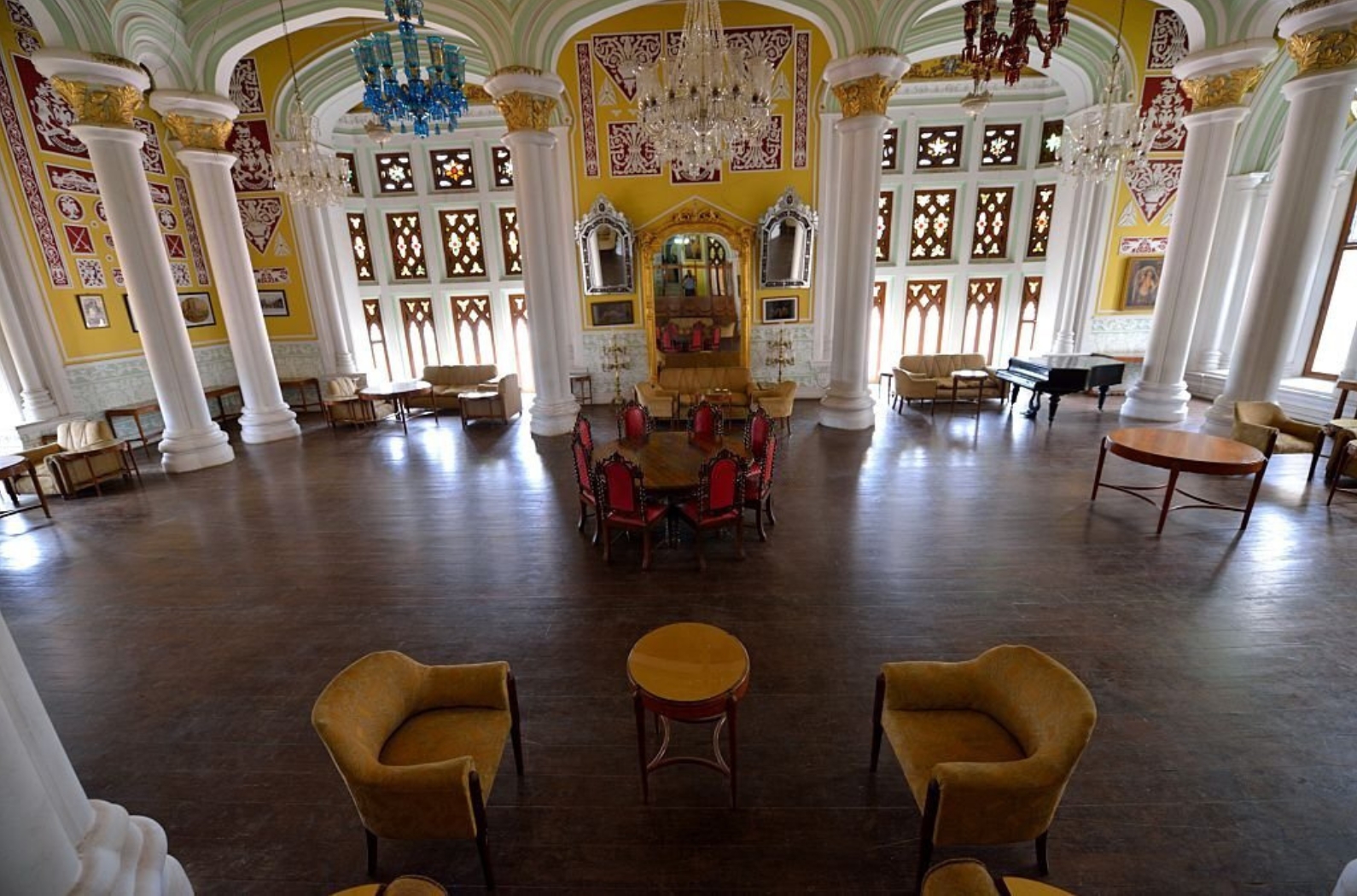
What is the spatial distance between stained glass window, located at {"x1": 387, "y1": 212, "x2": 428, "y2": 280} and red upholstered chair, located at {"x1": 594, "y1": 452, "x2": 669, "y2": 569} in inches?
367

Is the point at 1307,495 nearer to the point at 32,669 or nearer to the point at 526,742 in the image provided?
the point at 526,742

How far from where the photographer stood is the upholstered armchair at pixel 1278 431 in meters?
5.79

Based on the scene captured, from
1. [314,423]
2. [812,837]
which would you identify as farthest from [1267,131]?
Answer: [314,423]

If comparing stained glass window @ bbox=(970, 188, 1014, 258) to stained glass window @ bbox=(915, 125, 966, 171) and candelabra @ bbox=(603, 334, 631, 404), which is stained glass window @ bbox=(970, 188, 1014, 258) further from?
candelabra @ bbox=(603, 334, 631, 404)

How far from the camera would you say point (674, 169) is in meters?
10.3

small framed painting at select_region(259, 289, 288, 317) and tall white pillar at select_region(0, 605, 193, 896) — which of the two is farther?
small framed painting at select_region(259, 289, 288, 317)

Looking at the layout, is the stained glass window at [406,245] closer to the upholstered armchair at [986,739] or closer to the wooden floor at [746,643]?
the wooden floor at [746,643]

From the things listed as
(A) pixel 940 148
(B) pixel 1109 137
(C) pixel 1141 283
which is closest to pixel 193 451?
(B) pixel 1109 137

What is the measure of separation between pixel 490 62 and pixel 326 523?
6.50 m

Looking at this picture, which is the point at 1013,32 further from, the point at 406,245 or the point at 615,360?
the point at 406,245

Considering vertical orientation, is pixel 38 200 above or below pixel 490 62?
below

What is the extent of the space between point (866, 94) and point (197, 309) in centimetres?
1140

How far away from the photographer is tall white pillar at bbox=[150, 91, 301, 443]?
314 inches

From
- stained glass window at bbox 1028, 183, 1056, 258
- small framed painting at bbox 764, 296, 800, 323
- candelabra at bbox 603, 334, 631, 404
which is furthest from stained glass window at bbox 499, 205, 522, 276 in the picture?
stained glass window at bbox 1028, 183, 1056, 258
